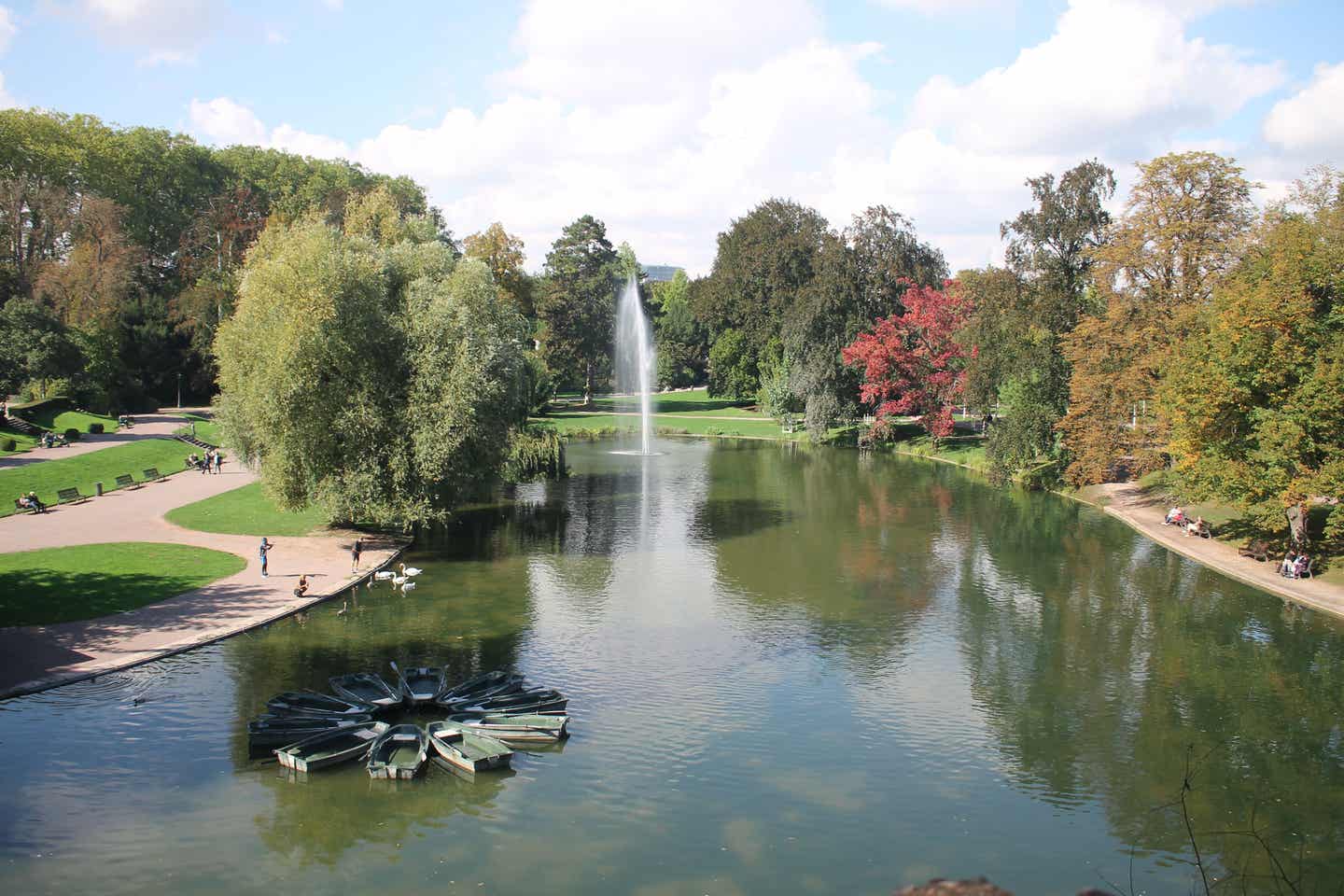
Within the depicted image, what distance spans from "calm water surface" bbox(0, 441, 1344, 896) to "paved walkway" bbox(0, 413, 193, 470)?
29.2 m

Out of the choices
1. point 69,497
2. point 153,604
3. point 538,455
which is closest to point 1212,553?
point 538,455

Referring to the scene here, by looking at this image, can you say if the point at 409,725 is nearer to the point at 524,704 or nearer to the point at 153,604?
the point at 524,704

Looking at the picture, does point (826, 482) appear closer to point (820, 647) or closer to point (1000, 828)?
point (820, 647)

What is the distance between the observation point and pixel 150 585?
3162cm

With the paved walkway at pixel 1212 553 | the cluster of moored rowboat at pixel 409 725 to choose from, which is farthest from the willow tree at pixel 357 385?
the paved walkway at pixel 1212 553

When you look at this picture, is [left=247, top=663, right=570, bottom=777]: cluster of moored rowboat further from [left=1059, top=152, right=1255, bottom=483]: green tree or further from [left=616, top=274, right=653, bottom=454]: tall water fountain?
[left=616, top=274, right=653, bottom=454]: tall water fountain

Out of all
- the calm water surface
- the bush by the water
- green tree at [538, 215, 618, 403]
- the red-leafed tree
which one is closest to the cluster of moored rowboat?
the calm water surface

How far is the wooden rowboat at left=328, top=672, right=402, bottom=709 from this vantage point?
23.1 meters

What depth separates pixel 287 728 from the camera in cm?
2120

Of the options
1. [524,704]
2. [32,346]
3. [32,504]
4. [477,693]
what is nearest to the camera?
[524,704]

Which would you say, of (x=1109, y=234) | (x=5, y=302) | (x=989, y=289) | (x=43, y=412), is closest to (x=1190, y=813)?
(x=1109, y=234)

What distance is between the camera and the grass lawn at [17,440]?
179 ft

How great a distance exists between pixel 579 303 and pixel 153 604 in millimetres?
78730

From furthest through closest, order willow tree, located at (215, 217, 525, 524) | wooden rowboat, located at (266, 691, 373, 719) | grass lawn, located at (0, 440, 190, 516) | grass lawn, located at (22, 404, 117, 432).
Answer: grass lawn, located at (22, 404, 117, 432), grass lawn, located at (0, 440, 190, 516), willow tree, located at (215, 217, 525, 524), wooden rowboat, located at (266, 691, 373, 719)
